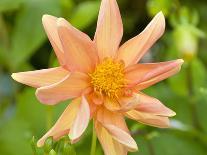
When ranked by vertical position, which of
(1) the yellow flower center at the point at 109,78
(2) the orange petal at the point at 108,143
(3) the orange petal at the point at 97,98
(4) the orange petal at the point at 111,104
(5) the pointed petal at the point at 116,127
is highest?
(1) the yellow flower center at the point at 109,78

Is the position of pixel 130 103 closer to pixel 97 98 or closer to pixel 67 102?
pixel 97 98

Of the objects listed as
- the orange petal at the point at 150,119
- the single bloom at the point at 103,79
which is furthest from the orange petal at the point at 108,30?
the orange petal at the point at 150,119

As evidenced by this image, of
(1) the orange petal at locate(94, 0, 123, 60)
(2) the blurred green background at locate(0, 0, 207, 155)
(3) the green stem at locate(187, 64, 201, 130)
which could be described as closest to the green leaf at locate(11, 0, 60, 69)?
(2) the blurred green background at locate(0, 0, 207, 155)

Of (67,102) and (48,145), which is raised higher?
(48,145)

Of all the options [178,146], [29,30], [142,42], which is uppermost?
[142,42]

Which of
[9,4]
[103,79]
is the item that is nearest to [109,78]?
[103,79]

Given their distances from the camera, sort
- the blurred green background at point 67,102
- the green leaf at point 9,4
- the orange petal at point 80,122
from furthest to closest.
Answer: the green leaf at point 9,4 → the blurred green background at point 67,102 → the orange petal at point 80,122

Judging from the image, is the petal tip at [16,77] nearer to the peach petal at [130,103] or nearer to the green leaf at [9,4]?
the peach petal at [130,103]

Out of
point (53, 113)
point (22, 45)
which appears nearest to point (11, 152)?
point (53, 113)
